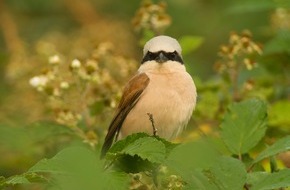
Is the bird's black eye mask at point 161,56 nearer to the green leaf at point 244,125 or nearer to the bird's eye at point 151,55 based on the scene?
the bird's eye at point 151,55

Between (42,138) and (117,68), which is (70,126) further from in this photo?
(117,68)

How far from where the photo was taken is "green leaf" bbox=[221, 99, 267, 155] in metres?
3.58

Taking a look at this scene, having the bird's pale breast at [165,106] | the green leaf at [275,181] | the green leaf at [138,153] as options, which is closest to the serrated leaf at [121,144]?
the green leaf at [138,153]

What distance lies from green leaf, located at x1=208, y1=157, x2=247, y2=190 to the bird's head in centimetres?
154

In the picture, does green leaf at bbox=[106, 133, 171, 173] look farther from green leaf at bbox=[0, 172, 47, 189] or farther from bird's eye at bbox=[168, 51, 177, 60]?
bird's eye at bbox=[168, 51, 177, 60]

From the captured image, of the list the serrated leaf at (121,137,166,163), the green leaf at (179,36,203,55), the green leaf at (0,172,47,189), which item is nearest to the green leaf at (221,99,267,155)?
the serrated leaf at (121,137,166,163)

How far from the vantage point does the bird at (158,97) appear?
424 cm

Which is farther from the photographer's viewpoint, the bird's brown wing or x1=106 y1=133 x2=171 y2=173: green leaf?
the bird's brown wing

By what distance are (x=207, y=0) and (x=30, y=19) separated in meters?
1.86

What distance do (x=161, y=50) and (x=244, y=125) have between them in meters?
0.97

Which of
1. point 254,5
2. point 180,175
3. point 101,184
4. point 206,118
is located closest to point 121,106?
point 206,118

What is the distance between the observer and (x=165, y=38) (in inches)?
175

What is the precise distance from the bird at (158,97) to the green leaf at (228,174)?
1.22m

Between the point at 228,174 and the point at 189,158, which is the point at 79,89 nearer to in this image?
the point at 189,158
